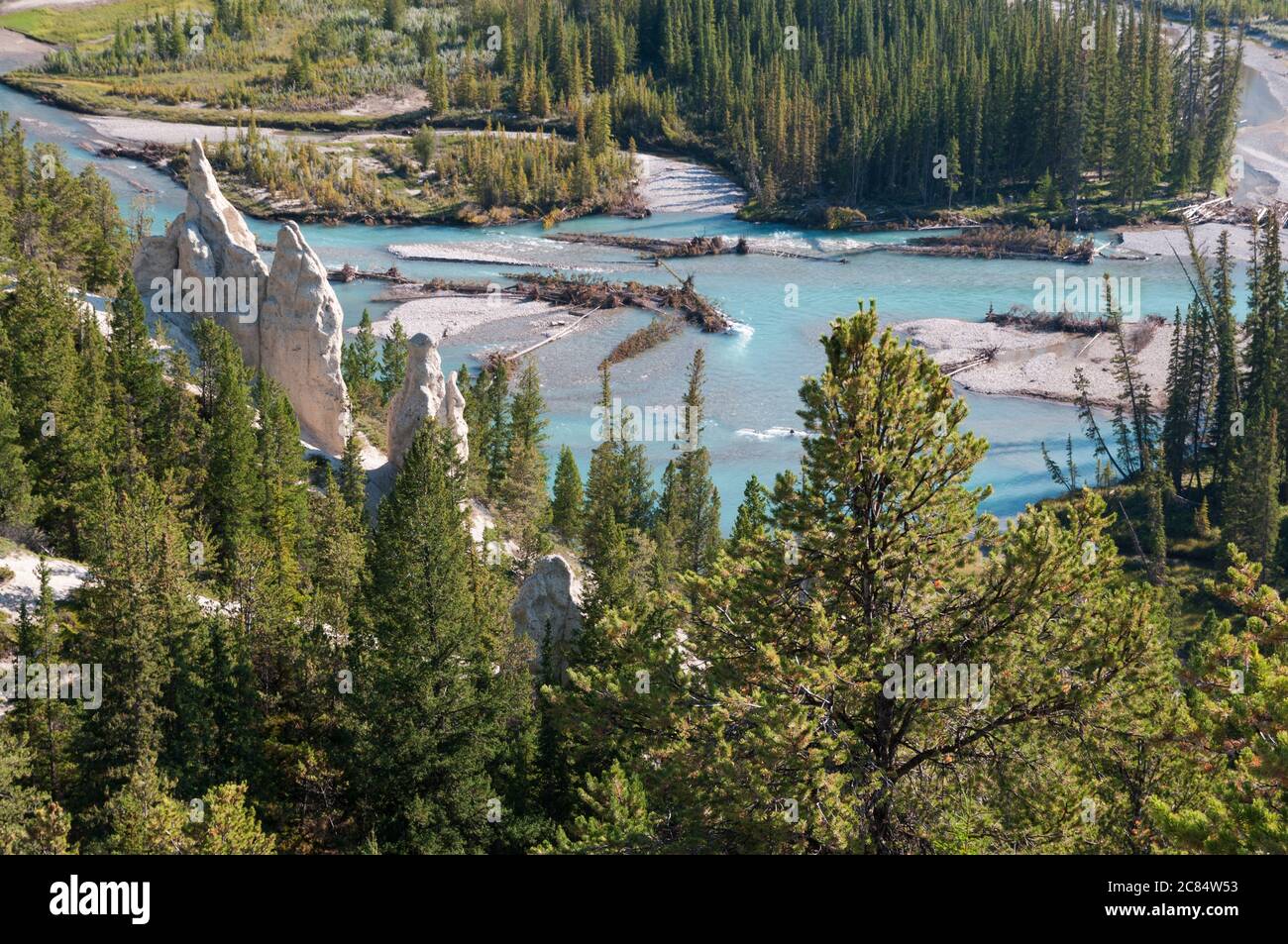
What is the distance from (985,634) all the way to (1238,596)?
4.07 m

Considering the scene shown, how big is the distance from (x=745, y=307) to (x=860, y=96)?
59.0m

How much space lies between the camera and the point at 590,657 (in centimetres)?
3419

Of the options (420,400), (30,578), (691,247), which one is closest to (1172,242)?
(691,247)

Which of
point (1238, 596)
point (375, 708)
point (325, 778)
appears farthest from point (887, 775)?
point (325, 778)

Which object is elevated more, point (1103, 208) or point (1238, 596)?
point (1103, 208)

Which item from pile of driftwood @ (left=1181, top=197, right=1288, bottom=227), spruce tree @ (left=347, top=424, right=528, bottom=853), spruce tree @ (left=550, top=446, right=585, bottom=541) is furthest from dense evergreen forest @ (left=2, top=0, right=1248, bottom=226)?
spruce tree @ (left=347, top=424, right=528, bottom=853)

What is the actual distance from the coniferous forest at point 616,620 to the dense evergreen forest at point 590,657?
0.10m

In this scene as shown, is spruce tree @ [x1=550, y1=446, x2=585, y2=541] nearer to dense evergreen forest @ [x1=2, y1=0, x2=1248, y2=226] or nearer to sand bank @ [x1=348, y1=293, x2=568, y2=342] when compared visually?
sand bank @ [x1=348, y1=293, x2=568, y2=342]

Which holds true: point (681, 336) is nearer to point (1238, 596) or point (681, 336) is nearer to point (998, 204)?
point (998, 204)

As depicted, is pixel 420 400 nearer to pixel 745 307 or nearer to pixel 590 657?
pixel 590 657

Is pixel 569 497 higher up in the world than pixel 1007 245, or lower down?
lower down

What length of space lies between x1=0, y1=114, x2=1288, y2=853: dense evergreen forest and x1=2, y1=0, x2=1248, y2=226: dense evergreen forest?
100619 mm

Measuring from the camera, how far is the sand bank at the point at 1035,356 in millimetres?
92875

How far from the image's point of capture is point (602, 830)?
71.3 ft
